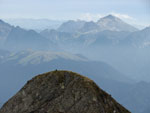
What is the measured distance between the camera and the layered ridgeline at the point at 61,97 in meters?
18.8

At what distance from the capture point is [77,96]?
19.1 m

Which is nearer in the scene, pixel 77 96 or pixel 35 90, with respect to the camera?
pixel 77 96

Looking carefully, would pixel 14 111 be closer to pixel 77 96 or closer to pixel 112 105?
pixel 77 96

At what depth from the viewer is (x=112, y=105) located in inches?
798

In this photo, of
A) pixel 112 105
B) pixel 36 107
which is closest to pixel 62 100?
pixel 36 107

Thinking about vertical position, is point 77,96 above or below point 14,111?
above

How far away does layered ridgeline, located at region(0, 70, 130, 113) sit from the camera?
18812mm

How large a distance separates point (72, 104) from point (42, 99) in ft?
8.58

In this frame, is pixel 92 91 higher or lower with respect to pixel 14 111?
higher

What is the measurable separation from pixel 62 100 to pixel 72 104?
0.87 m

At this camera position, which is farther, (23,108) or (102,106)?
(23,108)

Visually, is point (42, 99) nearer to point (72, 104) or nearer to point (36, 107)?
point (36, 107)

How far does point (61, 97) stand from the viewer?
1961cm

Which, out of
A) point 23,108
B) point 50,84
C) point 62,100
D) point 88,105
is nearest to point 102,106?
point 88,105
